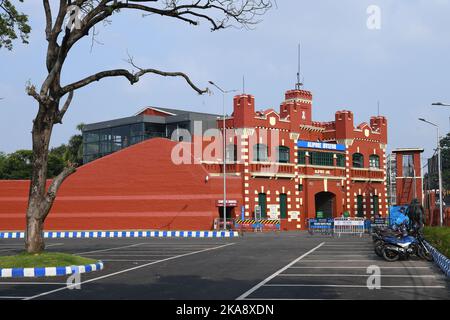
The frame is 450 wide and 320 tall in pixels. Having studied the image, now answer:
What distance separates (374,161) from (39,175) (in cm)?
4503

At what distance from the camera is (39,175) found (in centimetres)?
1891

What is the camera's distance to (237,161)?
46719 mm

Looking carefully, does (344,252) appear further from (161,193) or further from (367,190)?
(367,190)

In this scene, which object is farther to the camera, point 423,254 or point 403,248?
point 423,254

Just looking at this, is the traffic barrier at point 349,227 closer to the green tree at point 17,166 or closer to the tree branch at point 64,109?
the tree branch at point 64,109

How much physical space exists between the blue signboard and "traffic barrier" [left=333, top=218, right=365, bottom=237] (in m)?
12.4

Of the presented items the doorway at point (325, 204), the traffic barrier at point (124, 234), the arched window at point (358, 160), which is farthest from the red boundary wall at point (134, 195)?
the arched window at point (358, 160)

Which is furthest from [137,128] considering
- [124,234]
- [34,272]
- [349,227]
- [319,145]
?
[34,272]

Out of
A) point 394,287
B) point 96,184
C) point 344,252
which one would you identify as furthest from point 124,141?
point 394,287

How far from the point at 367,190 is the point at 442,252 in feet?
131

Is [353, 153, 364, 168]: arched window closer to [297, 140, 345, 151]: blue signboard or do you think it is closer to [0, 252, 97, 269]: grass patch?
[297, 140, 345, 151]: blue signboard

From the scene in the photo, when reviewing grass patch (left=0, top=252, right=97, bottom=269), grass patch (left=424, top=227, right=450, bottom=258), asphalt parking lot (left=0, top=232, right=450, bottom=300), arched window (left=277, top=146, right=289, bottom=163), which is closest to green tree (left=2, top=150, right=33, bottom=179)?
arched window (left=277, top=146, right=289, bottom=163)

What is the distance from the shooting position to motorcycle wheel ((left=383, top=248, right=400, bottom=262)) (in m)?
19.5

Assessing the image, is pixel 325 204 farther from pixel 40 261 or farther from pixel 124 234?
pixel 40 261
